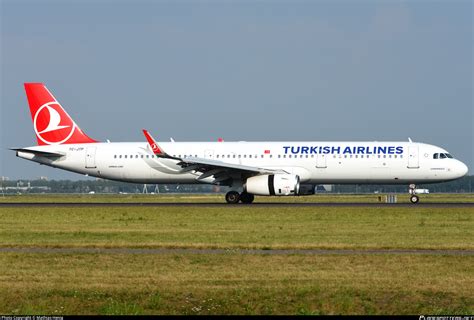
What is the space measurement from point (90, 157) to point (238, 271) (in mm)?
39066

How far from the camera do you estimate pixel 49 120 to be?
6131 centimetres

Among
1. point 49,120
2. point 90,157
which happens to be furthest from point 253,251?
point 49,120

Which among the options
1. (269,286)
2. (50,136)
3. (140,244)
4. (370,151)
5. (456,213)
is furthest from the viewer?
(50,136)

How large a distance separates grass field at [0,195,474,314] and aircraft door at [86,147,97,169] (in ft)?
69.9

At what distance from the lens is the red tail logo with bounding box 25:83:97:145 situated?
60.8 m

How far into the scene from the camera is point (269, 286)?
728 inches

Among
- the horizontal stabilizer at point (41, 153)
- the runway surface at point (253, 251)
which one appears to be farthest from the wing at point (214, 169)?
the runway surface at point (253, 251)

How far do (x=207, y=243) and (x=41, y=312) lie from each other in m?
12.4

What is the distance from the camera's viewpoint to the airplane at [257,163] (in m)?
54.3

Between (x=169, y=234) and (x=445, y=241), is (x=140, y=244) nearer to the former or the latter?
(x=169, y=234)

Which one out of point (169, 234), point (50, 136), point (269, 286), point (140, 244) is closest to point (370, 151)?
point (50, 136)

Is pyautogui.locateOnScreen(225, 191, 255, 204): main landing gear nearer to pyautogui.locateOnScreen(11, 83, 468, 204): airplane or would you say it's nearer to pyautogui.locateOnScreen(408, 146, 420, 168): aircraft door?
pyautogui.locateOnScreen(11, 83, 468, 204): airplane

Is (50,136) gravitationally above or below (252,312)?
above

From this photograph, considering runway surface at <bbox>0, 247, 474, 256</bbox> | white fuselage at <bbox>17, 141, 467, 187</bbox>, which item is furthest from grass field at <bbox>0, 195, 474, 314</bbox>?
white fuselage at <bbox>17, 141, 467, 187</bbox>
